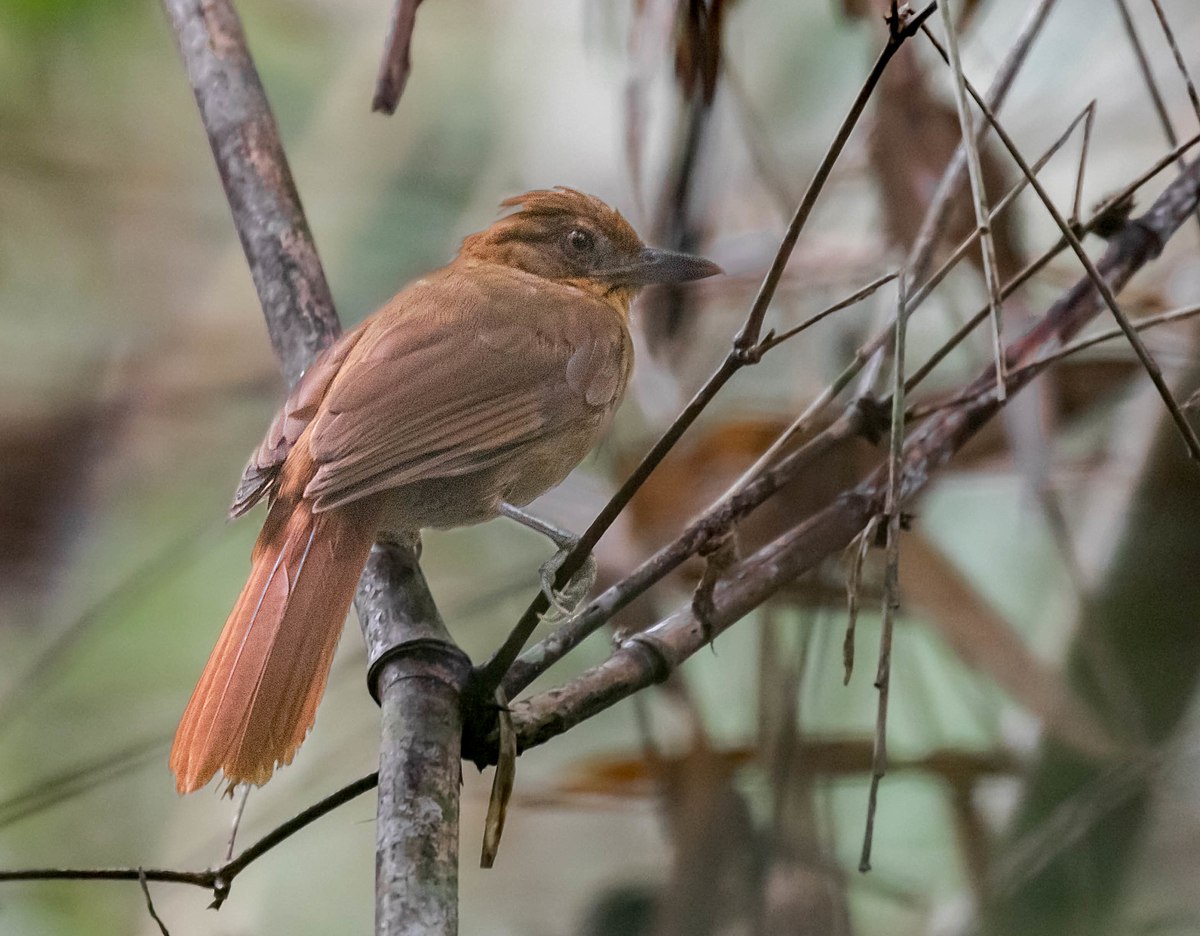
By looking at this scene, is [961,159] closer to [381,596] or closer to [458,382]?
[458,382]

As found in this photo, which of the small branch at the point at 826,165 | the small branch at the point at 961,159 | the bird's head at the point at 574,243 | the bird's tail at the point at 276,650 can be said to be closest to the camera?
the small branch at the point at 826,165

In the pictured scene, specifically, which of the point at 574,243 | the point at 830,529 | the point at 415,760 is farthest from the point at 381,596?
the point at 574,243

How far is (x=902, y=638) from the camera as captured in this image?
375 cm

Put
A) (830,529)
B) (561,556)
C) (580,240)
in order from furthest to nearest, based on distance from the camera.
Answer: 1. (580,240)
2. (561,556)
3. (830,529)

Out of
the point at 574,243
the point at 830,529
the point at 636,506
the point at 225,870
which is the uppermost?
the point at 574,243

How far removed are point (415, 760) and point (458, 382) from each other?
1007 mm

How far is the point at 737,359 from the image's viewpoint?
137cm

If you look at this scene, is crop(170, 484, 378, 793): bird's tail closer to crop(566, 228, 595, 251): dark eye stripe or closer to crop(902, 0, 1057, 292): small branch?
crop(902, 0, 1057, 292): small branch

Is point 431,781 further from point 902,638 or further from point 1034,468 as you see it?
point 902,638

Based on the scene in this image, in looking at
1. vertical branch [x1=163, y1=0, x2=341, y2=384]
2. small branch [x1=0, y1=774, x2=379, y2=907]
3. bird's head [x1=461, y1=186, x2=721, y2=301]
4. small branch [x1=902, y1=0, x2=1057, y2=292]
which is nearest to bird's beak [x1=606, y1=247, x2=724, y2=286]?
bird's head [x1=461, y1=186, x2=721, y2=301]

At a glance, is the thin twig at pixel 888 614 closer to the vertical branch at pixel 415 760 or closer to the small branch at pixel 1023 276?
the small branch at pixel 1023 276

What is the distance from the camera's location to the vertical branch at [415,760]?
4.47 ft

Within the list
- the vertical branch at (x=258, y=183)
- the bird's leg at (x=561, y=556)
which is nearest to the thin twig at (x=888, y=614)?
the bird's leg at (x=561, y=556)

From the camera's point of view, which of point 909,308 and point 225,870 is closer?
point 225,870
